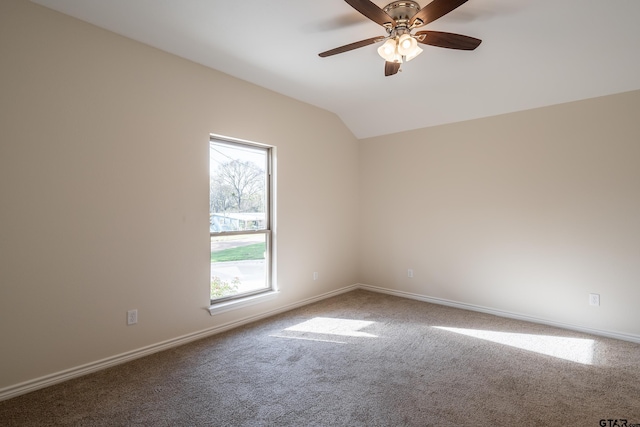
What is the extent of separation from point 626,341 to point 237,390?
3614 mm

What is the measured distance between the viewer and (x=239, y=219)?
365cm

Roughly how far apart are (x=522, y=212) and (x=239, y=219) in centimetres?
324

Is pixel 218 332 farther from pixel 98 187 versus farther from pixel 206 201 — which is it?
pixel 98 187

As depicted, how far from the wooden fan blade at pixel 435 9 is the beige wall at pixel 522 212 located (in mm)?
2293

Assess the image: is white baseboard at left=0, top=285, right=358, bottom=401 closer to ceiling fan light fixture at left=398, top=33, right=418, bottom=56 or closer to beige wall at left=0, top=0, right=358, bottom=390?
beige wall at left=0, top=0, right=358, bottom=390

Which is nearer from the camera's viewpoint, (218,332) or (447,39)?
(447,39)

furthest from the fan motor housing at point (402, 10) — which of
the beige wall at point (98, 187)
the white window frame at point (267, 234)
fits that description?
the white window frame at point (267, 234)

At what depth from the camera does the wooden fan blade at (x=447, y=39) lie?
2.17 m

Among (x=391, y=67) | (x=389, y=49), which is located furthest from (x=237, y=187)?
(x=389, y=49)

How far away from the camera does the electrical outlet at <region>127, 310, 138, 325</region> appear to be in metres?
2.70

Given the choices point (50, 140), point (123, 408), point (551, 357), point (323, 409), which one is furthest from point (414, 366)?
point (50, 140)

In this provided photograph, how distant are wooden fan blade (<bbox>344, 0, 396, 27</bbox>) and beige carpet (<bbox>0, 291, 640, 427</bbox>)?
2448 millimetres

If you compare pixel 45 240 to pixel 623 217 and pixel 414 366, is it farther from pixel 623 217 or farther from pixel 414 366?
pixel 623 217

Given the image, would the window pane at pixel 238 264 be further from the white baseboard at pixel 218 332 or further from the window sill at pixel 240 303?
the white baseboard at pixel 218 332
